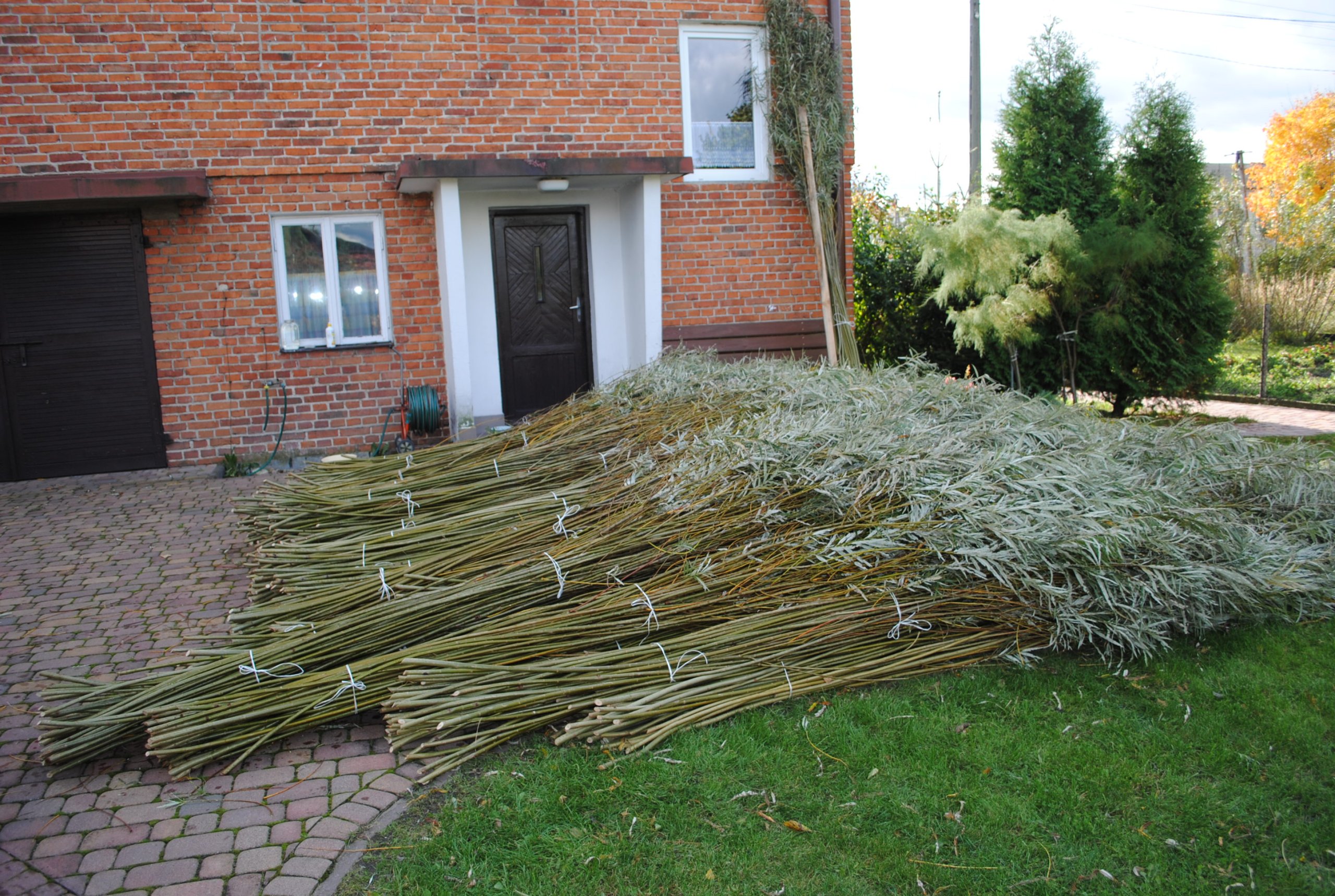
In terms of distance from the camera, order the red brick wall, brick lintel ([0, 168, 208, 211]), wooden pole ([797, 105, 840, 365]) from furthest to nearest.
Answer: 1. wooden pole ([797, 105, 840, 365])
2. the red brick wall
3. brick lintel ([0, 168, 208, 211])

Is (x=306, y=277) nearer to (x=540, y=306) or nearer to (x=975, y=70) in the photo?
(x=540, y=306)

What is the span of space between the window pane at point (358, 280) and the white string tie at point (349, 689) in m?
5.91

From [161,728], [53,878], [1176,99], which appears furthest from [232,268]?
[1176,99]

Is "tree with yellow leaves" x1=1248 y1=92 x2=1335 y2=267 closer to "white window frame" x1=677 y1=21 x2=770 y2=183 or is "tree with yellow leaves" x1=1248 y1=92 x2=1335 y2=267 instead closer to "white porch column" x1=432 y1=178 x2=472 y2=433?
"white window frame" x1=677 y1=21 x2=770 y2=183

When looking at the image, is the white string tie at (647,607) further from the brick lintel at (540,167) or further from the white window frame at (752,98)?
the white window frame at (752,98)

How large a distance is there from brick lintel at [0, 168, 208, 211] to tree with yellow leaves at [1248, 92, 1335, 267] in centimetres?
1999

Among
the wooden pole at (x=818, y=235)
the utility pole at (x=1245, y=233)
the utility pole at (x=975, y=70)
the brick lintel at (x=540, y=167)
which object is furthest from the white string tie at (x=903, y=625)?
the utility pole at (x=1245, y=233)

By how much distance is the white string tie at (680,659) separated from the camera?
324 cm

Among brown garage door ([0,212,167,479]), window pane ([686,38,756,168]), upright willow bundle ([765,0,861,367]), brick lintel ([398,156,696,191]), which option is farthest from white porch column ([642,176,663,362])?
brown garage door ([0,212,167,479])

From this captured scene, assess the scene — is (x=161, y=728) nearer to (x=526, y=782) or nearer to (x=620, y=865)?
(x=526, y=782)

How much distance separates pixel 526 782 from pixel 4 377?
24.7 ft

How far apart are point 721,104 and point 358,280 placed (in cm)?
401

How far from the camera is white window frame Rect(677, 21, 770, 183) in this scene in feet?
29.5

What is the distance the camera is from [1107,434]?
15.7ft
